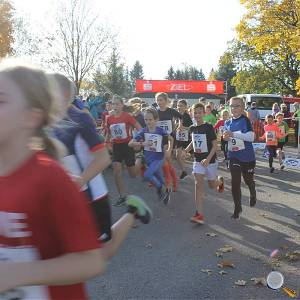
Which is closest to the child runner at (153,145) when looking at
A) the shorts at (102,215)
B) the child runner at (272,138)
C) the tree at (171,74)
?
the shorts at (102,215)

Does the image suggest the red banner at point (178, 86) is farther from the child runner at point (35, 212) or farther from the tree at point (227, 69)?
the child runner at point (35, 212)

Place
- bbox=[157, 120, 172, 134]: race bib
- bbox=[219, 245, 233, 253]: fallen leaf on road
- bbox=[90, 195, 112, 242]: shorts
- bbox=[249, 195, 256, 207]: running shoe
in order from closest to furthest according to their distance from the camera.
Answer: bbox=[90, 195, 112, 242]: shorts < bbox=[219, 245, 233, 253]: fallen leaf on road < bbox=[249, 195, 256, 207]: running shoe < bbox=[157, 120, 172, 134]: race bib

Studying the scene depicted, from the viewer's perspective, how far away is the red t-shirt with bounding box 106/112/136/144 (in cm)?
840

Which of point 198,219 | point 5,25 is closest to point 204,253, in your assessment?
point 198,219

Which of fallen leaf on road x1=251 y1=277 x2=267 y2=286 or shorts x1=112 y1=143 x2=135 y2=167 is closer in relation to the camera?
fallen leaf on road x1=251 y1=277 x2=267 y2=286

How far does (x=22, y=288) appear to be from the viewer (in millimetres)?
1439

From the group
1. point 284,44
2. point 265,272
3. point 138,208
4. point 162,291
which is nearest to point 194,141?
point 265,272

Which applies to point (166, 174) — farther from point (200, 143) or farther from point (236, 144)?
point (236, 144)

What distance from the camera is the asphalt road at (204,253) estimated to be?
435 cm

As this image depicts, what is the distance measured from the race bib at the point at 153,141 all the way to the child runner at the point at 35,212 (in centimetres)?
636

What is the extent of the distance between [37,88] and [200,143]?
18.8 feet

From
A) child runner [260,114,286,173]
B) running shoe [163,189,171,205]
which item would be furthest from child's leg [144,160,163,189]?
child runner [260,114,286,173]

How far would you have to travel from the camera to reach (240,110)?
6.91 meters

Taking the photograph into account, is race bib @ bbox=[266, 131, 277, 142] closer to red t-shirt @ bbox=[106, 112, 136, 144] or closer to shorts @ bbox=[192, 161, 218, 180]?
red t-shirt @ bbox=[106, 112, 136, 144]
